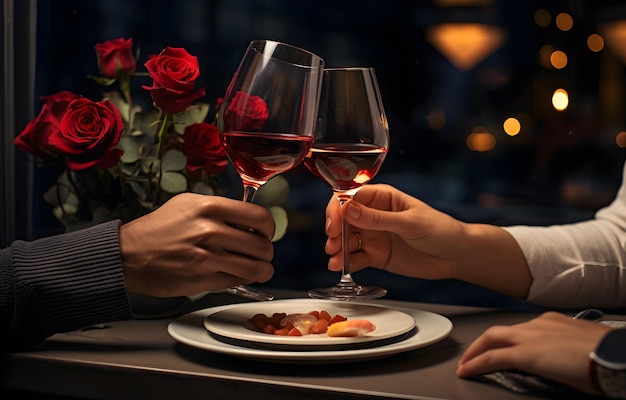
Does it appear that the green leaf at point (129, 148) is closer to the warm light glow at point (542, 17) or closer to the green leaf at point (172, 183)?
the green leaf at point (172, 183)

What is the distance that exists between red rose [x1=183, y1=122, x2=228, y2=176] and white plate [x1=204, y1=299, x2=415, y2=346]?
0.28m

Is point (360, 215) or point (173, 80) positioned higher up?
point (173, 80)

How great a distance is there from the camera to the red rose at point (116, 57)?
150 centimetres

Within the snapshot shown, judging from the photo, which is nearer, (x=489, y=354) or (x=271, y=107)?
(x=489, y=354)

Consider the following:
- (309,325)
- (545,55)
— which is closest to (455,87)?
(545,55)

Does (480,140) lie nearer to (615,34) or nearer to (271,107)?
(615,34)

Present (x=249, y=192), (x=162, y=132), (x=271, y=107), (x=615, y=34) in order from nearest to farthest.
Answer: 1. (x=271, y=107)
2. (x=249, y=192)
3. (x=162, y=132)
4. (x=615, y=34)

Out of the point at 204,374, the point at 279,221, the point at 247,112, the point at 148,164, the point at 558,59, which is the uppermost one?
the point at 558,59

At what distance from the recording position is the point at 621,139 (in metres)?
1.75

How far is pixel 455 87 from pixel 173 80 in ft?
2.40

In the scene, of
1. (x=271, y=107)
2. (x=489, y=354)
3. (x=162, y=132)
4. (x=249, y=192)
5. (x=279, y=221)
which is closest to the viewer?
(x=489, y=354)

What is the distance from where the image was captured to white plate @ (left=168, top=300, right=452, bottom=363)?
1024mm

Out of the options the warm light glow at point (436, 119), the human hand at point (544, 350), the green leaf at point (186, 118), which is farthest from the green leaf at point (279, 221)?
the human hand at point (544, 350)

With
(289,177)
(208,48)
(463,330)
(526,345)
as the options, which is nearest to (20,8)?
(208,48)
